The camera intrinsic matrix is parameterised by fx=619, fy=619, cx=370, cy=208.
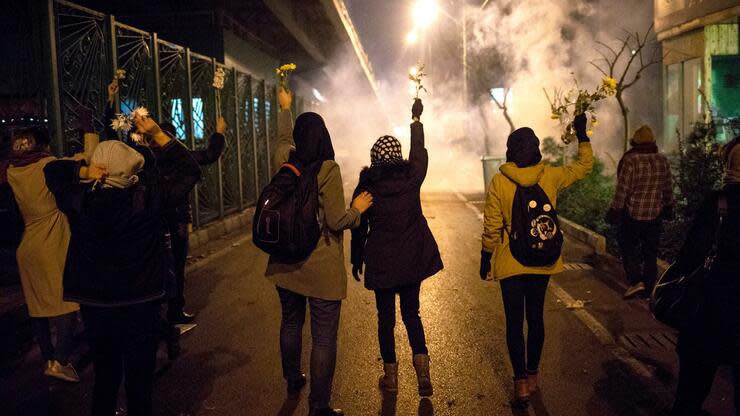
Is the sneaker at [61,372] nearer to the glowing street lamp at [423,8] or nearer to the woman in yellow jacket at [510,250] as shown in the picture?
the woman in yellow jacket at [510,250]

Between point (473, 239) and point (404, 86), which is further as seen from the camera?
point (404, 86)

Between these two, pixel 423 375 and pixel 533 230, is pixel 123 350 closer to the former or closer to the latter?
pixel 423 375

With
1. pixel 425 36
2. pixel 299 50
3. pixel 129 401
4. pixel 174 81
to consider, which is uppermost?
pixel 425 36

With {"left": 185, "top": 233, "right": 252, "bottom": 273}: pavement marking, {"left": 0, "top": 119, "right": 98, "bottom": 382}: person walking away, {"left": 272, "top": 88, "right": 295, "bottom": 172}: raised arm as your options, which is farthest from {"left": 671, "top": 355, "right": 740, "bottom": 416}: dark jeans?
{"left": 185, "top": 233, "right": 252, "bottom": 273}: pavement marking

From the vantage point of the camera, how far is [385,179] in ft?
13.5

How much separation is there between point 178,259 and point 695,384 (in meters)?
4.40

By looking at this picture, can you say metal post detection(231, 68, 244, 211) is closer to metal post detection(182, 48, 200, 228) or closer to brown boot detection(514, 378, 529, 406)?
metal post detection(182, 48, 200, 228)

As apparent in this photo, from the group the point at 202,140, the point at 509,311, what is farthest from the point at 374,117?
the point at 509,311

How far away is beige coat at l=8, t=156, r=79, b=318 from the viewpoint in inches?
180

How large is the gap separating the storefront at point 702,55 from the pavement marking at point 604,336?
301 inches

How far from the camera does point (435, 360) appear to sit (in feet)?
16.6

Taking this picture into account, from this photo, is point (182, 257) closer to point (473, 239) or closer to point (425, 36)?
point (473, 239)

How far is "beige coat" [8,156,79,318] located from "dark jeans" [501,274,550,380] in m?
3.21

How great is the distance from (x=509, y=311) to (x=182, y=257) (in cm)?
322
